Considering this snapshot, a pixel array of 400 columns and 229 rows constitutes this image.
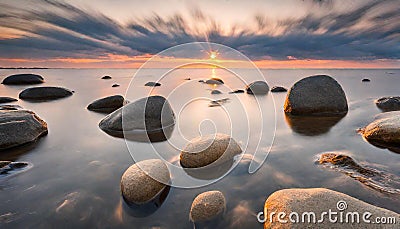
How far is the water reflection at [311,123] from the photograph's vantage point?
845 cm

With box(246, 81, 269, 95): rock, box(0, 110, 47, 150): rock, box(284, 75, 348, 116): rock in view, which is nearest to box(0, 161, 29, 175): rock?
box(0, 110, 47, 150): rock

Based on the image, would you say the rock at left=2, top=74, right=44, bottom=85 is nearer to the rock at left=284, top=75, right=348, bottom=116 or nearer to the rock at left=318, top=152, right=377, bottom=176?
the rock at left=284, top=75, right=348, bottom=116

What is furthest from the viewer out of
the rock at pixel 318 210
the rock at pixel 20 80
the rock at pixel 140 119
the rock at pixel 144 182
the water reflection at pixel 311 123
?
the rock at pixel 20 80

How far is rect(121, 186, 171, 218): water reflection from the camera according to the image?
3.83 m

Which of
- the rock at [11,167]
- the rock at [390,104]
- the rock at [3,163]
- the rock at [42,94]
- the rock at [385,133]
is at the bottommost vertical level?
the rock at [42,94]

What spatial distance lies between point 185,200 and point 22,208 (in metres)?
2.91

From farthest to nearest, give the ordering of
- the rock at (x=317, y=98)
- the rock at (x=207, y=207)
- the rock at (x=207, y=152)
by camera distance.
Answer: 1. the rock at (x=317, y=98)
2. the rock at (x=207, y=152)
3. the rock at (x=207, y=207)

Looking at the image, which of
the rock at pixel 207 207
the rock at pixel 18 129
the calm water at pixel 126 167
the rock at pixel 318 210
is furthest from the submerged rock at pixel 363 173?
the rock at pixel 18 129

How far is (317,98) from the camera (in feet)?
35.4

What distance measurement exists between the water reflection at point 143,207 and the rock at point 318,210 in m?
1.91

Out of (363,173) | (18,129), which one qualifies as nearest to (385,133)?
(363,173)

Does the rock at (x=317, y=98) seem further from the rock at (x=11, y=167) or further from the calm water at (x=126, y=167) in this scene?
the rock at (x=11, y=167)

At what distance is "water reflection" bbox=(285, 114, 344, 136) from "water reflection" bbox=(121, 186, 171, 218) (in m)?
6.18

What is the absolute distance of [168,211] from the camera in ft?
12.8
